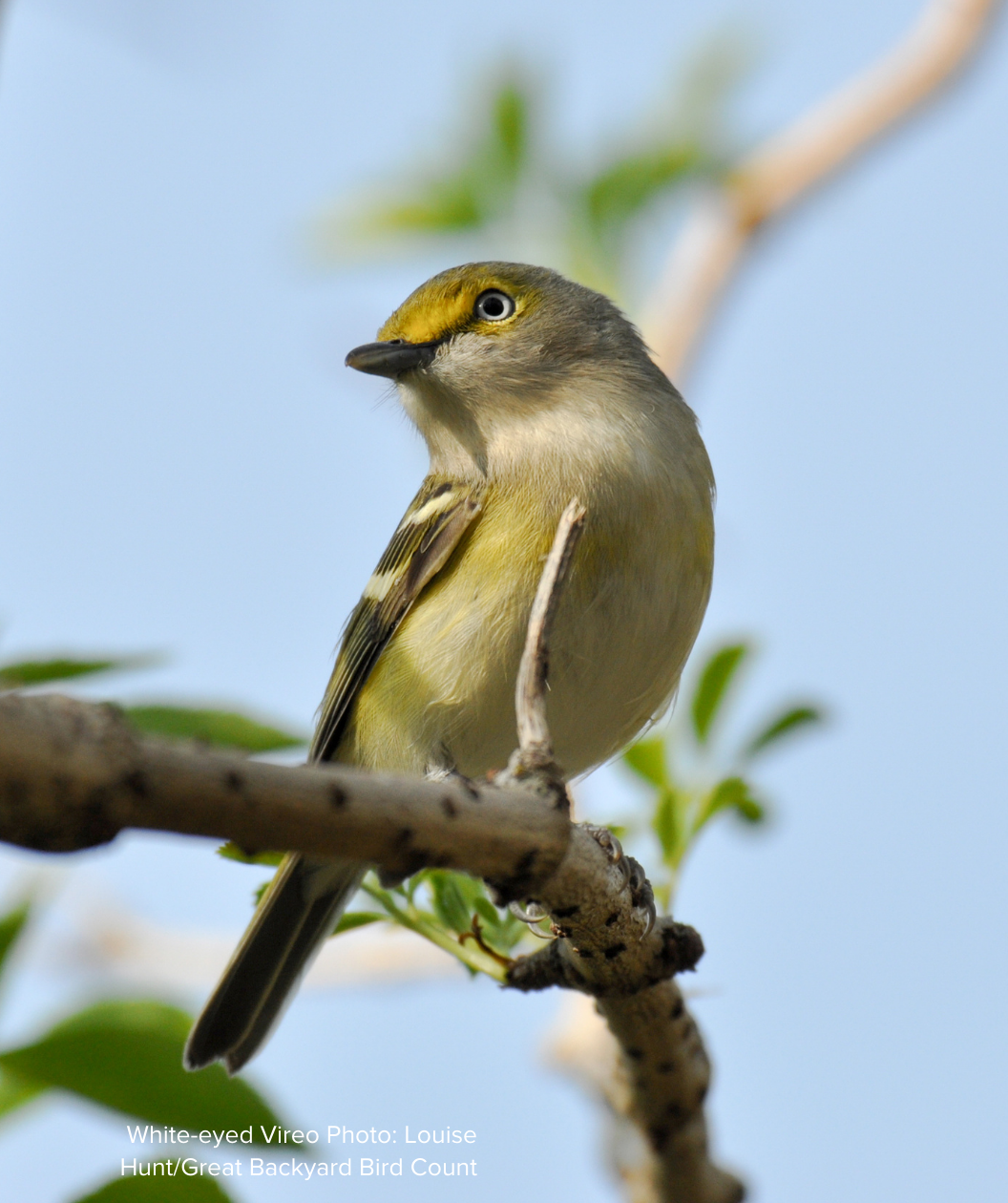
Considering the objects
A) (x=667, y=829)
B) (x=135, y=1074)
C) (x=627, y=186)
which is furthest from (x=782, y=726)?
(x=627, y=186)

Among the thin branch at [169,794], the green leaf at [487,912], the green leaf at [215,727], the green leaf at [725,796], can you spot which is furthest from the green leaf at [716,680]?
the thin branch at [169,794]

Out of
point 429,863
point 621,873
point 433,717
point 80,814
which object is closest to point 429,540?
point 433,717

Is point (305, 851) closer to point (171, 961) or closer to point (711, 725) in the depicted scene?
point (711, 725)

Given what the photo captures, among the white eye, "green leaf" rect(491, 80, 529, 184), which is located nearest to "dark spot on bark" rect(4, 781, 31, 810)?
the white eye

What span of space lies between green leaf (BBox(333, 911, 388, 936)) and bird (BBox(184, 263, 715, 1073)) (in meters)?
0.38

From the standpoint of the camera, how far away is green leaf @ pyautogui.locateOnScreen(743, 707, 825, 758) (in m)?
3.19

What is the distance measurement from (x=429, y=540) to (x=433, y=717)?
51cm

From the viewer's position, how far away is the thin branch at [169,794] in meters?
1.27

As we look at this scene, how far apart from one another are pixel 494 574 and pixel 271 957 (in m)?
1.40

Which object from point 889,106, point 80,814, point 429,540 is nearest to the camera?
point 80,814

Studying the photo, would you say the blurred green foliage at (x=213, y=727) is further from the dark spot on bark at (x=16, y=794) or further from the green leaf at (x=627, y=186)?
the green leaf at (x=627, y=186)

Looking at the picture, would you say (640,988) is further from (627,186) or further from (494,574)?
(627,186)

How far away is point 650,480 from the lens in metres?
3.42

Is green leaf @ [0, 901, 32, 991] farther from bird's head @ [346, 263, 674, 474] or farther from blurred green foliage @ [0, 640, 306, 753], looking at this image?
bird's head @ [346, 263, 674, 474]
